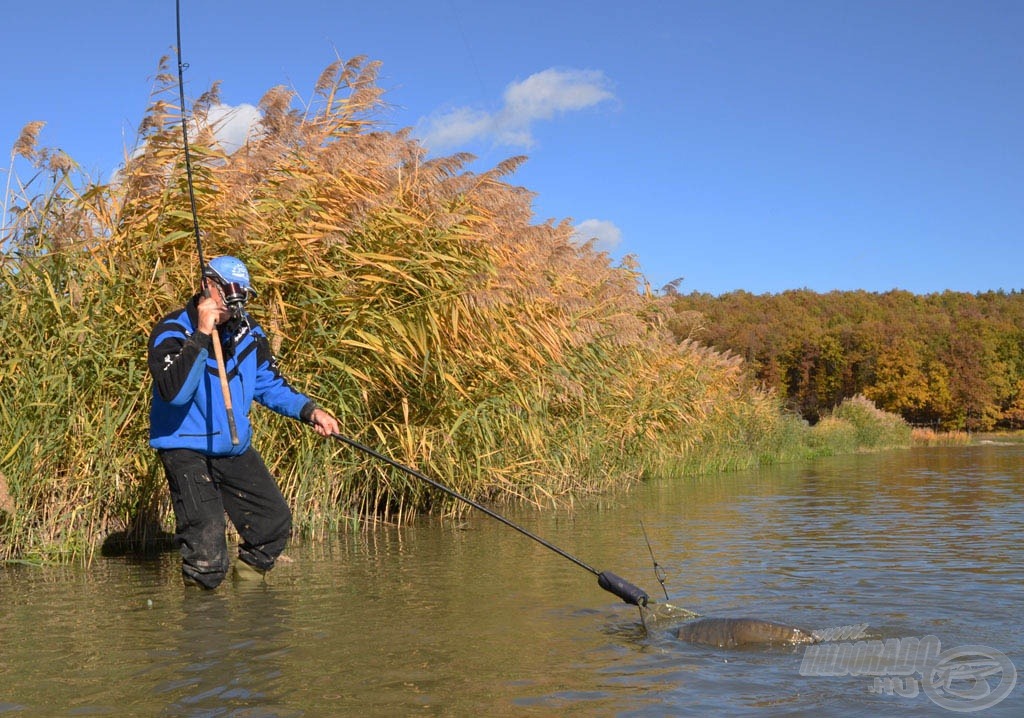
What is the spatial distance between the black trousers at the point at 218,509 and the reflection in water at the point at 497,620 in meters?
0.27

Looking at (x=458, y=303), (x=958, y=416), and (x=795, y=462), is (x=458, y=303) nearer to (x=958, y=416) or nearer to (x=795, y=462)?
(x=795, y=462)

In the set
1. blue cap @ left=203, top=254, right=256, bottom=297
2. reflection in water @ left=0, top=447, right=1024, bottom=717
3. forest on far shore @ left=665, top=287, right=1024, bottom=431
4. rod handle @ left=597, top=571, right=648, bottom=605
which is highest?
forest on far shore @ left=665, top=287, right=1024, bottom=431

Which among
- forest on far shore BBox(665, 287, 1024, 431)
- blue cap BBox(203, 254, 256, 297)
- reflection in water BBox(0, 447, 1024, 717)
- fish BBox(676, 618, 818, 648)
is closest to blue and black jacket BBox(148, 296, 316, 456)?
blue cap BBox(203, 254, 256, 297)

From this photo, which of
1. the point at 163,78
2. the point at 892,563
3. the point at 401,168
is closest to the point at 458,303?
the point at 401,168

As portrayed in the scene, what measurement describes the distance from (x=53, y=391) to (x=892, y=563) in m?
5.73

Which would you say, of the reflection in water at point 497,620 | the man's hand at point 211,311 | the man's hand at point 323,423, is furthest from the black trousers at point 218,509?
the man's hand at point 211,311

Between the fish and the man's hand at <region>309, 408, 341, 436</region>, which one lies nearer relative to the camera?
the fish

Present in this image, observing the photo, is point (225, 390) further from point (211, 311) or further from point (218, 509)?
point (218, 509)

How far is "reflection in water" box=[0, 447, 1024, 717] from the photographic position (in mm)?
3807

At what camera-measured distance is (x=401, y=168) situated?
8.51 metres

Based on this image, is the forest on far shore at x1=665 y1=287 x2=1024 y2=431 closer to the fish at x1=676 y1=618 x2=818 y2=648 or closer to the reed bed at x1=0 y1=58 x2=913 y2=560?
the reed bed at x1=0 y1=58 x2=913 y2=560

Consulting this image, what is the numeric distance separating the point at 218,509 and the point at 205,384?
69cm

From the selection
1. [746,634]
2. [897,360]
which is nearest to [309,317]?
[746,634]

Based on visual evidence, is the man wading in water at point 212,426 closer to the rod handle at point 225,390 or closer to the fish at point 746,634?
the rod handle at point 225,390
